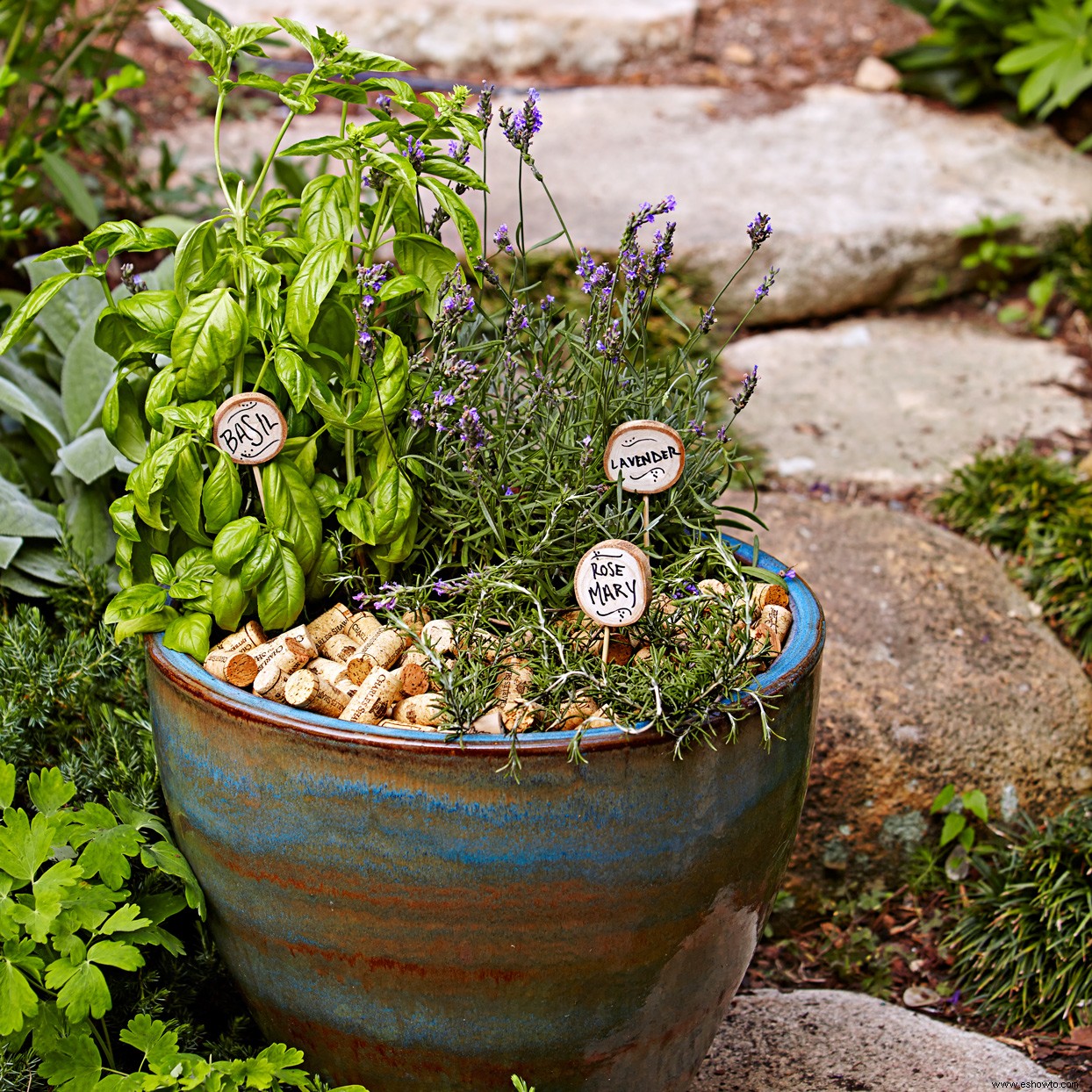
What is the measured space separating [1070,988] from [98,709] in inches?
68.4

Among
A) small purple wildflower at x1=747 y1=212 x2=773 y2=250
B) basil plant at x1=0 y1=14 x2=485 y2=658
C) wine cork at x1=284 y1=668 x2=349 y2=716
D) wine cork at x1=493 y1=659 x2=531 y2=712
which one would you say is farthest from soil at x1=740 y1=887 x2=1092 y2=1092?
small purple wildflower at x1=747 y1=212 x2=773 y2=250

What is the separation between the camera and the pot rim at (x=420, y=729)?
132 centimetres

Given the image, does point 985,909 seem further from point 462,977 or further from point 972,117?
point 972,117

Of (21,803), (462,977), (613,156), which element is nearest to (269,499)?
(462,977)

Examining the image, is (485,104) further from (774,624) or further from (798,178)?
(798,178)

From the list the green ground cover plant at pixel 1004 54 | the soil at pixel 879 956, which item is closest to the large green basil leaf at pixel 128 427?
the soil at pixel 879 956

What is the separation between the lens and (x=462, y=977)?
140cm

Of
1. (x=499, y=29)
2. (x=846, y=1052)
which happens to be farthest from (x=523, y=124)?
(x=499, y=29)

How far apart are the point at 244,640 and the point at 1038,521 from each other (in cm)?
220

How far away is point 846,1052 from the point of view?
1.96m

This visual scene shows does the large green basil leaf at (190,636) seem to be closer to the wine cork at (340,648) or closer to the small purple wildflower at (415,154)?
the wine cork at (340,648)

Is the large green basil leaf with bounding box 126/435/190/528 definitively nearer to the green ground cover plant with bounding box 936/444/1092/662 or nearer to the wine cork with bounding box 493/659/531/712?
the wine cork with bounding box 493/659/531/712

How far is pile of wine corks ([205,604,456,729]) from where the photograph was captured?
4.79ft

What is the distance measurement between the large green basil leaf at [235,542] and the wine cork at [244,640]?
0.33ft
